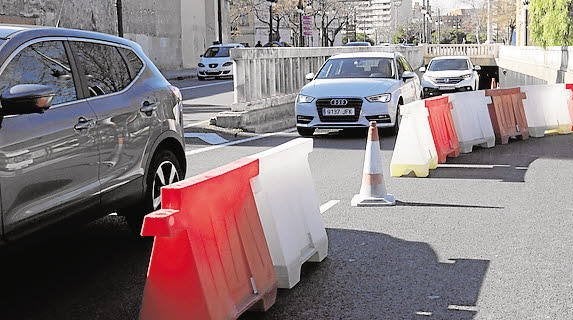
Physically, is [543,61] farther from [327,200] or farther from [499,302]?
[499,302]

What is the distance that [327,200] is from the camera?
368 inches

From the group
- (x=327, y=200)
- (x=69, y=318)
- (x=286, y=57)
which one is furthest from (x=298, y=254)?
(x=286, y=57)

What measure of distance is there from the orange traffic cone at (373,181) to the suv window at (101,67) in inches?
117

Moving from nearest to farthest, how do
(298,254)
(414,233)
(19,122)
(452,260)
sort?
(19,122) → (298,254) → (452,260) → (414,233)

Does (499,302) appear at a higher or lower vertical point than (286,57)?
lower

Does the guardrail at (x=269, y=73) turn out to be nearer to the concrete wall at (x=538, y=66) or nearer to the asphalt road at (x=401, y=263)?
the asphalt road at (x=401, y=263)

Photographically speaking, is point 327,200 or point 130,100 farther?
point 327,200

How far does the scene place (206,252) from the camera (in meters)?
4.60

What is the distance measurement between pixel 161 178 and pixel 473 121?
24.8 ft

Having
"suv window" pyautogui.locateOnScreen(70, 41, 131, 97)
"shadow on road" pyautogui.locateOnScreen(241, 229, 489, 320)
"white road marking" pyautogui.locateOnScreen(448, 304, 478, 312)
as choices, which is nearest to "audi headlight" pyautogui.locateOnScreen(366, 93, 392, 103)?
"shadow on road" pyautogui.locateOnScreen(241, 229, 489, 320)

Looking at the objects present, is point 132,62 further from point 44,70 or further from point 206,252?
point 206,252

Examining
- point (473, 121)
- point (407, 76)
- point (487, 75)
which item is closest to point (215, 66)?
point (407, 76)

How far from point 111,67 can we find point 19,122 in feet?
5.68

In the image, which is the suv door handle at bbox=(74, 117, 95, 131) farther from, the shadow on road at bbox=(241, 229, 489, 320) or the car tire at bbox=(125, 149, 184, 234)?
the shadow on road at bbox=(241, 229, 489, 320)
